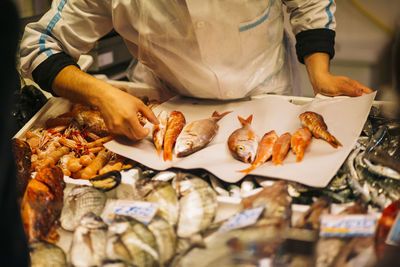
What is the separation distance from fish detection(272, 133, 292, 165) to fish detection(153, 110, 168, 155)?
0.44 meters

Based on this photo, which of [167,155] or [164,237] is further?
[167,155]

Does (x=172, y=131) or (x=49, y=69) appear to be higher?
(x=49, y=69)

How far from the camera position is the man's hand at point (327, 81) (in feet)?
5.61

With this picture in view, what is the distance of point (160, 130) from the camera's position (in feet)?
5.09

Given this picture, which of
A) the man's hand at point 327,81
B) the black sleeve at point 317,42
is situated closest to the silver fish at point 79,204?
the man's hand at point 327,81

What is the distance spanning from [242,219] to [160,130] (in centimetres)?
70

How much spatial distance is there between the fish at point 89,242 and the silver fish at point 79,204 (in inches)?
1.9

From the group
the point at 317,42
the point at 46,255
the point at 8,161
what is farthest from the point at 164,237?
the point at 317,42

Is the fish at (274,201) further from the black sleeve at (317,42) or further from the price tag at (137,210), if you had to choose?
the black sleeve at (317,42)

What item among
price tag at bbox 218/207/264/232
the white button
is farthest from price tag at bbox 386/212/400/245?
the white button

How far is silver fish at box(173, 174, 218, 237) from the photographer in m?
0.98

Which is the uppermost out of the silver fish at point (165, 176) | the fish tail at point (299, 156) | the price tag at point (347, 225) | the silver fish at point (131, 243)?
the silver fish at point (131, 243)

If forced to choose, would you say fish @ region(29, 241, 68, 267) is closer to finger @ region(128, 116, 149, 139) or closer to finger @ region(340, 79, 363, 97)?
finger @ region(128, 116, 149, 139)

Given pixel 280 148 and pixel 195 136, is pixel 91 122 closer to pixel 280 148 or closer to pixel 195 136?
pixel 195 136
